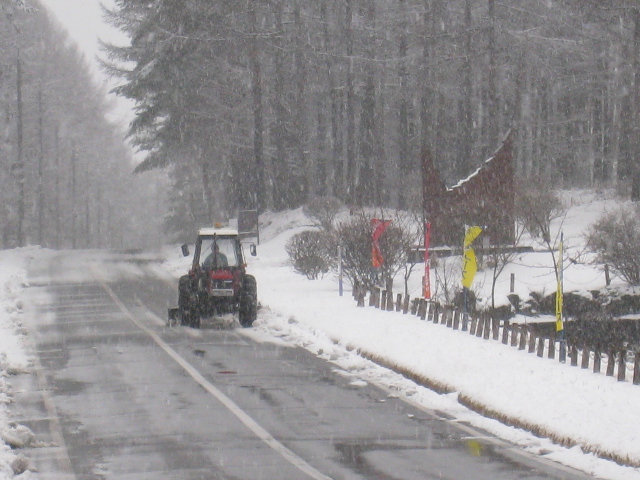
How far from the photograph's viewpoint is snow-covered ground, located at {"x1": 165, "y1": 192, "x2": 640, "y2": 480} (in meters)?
9.32

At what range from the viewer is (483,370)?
41.5 feet

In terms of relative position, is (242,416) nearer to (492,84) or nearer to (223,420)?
(223,420)

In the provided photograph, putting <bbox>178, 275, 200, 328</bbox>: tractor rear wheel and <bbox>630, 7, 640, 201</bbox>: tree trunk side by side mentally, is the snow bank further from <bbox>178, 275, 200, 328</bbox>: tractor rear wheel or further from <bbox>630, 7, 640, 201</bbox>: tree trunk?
<bbox>630, 7, 640, 201</bbox>: tree trunk

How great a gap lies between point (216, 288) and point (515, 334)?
692 centimetres

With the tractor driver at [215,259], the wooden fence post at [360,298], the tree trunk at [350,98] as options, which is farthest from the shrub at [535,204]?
the tree trunk at [350,98]

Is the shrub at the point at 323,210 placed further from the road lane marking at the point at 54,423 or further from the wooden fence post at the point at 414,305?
the road lane marking at the point at 54,423

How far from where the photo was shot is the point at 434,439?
381 inches

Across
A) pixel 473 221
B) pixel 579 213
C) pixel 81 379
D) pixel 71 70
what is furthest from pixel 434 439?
pixel 71 70

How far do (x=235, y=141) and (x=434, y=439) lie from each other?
Answer: 38.1 m

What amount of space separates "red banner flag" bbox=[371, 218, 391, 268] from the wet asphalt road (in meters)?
5.07

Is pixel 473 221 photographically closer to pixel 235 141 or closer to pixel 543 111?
pixel 235 141

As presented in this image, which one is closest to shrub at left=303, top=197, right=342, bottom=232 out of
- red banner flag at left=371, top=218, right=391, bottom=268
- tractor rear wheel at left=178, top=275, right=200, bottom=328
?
red banner flag at left=371, top=218, right=391, bottom=268

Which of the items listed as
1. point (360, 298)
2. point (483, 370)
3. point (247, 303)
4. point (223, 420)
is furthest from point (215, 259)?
point (223, 420)

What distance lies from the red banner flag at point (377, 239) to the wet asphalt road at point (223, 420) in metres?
5.07
